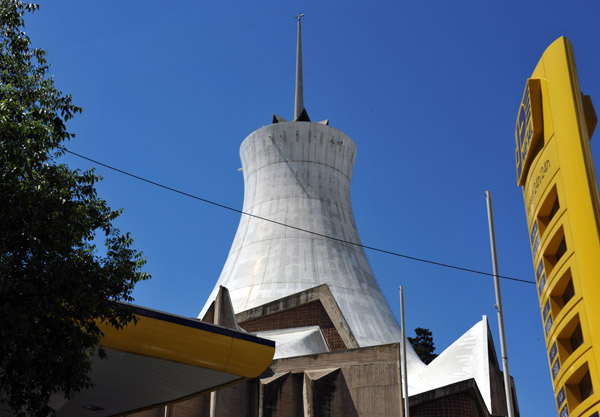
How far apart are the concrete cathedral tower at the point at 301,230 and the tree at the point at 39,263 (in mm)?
18986

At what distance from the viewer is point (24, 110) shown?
9836mm

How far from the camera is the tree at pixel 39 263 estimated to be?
893cm

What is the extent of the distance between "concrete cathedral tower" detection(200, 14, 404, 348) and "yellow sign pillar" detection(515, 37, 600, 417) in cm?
2029

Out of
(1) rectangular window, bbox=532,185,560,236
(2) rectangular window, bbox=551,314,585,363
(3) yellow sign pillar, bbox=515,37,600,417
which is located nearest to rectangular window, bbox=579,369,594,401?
(3) yellow sign pillar, bbox=515,37,600,417

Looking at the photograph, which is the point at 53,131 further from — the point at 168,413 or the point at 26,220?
the point at 168,413

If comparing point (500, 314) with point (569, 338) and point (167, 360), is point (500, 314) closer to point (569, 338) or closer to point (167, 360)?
point (167, 360)

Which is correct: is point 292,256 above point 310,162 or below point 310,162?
below

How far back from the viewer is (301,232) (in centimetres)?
Answer: 3331

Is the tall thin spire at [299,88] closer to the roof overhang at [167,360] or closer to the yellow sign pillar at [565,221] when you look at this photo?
the roof overhang at [167,360]

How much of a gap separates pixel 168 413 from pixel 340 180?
62.6 ft

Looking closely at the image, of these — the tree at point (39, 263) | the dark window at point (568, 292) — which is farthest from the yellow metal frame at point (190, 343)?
the dark window at point (568, 292)

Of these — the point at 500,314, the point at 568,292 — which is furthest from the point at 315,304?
the point at 568,292

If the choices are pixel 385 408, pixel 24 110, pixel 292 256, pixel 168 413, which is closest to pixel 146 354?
pixel 24 110

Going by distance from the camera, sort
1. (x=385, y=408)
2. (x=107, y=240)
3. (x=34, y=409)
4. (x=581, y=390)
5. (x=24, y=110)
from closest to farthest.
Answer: (x=581, y=390), (x=34, y=409), (x=24, y=110), (x=107, y=240), (x=385, y=408)
